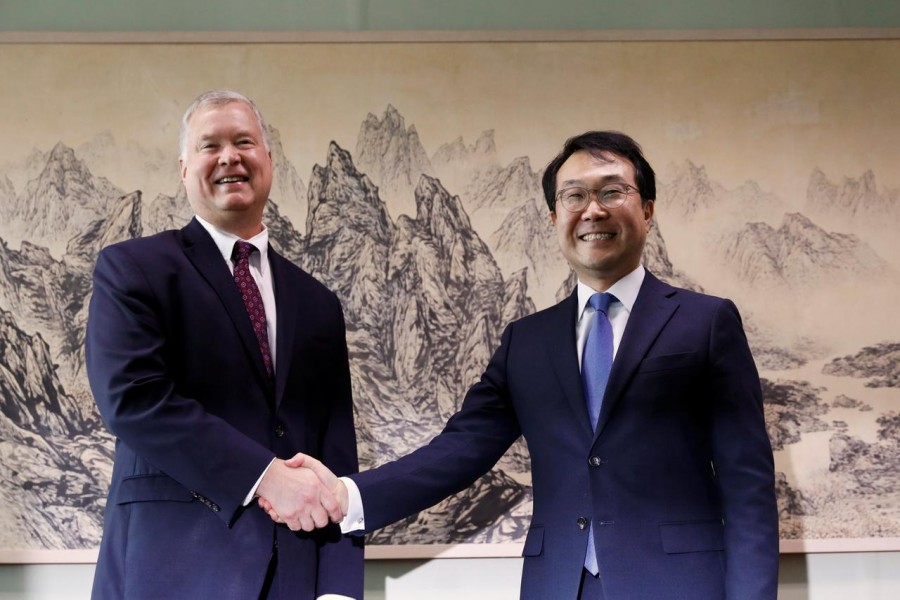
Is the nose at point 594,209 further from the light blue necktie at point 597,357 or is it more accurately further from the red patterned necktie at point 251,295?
the red patterned necktie at point 251,295

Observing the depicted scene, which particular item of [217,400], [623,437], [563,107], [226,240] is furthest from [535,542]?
[563,107]

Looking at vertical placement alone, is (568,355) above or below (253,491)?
above

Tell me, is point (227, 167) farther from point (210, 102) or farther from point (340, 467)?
point (340, 467)

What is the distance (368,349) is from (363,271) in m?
0.23

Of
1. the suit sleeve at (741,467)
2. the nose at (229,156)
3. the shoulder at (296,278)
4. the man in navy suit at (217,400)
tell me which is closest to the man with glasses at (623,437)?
the suit sleeve at (741,467)

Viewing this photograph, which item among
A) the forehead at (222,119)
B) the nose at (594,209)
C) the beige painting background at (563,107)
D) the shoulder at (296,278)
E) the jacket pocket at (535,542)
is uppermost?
the beige painting background at (563,107)

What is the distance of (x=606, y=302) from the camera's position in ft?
6.96

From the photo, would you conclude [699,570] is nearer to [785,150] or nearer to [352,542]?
[352,542]

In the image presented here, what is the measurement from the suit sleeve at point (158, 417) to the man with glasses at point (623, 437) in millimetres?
190

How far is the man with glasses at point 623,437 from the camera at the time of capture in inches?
73.7

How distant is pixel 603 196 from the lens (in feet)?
6.93

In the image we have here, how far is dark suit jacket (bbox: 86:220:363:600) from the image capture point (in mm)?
1846

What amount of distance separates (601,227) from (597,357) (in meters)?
0.29

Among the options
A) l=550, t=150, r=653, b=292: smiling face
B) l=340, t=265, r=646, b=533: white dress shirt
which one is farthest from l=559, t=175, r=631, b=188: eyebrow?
l=340, t=265, r=646, b=533: white dress shirt
